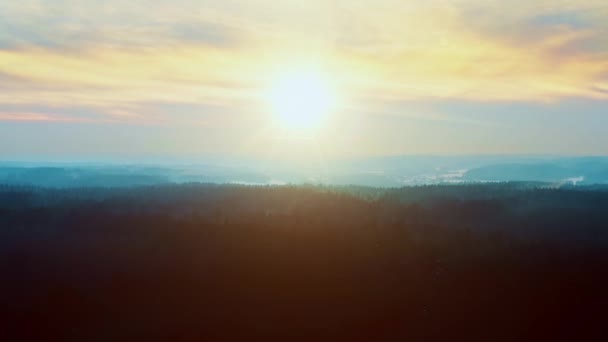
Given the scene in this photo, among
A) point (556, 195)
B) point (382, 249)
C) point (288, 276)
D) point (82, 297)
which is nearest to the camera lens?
point (82, 297)

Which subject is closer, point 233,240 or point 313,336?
point 313,336

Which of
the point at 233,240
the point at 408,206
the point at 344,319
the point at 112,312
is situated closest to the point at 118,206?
the point at 233,240

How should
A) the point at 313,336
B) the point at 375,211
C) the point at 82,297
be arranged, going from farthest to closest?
the point at 375,211
the point at 82,297
the point at 313,336

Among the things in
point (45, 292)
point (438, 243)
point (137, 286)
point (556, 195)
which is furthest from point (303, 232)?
point (556, 195)

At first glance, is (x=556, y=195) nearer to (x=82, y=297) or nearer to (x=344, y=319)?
(x=344, y=319)

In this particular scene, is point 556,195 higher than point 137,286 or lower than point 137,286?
higher

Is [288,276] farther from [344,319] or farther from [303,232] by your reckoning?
[303,232]
